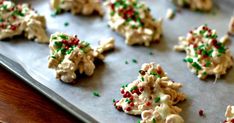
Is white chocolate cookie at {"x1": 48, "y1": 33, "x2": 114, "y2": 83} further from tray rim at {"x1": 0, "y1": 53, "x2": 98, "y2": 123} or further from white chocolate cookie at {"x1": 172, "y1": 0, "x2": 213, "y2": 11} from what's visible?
white chocolate cookie at {"x1": 172, "y1": 0, "x2": 213, "y2": 11}

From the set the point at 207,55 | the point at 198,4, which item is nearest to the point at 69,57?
the point at 207,55

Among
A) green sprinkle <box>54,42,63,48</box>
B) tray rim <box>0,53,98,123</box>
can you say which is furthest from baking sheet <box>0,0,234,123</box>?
green sprinkle <box>54,42,63,48</box>

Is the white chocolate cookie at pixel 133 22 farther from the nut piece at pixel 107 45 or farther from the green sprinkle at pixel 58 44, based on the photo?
the green sprinkle at pixel 58 44

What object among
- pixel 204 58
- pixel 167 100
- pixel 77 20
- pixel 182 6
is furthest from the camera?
pixel 182 6

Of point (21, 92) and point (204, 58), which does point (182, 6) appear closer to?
point (204, 58)

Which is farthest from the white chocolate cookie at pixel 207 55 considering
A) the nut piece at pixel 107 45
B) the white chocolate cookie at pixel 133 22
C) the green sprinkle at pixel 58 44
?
the green sprinkle at pixel 58 44

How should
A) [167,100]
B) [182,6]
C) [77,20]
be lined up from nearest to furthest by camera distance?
[167,100]
[77,20]
[182,6]

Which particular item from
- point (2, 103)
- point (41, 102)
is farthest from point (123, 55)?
point (2, 103)
